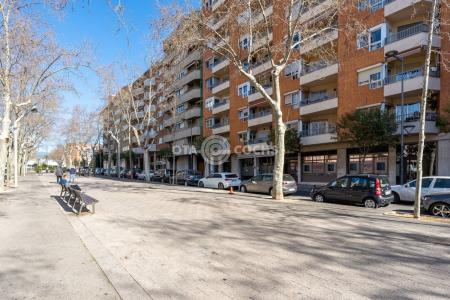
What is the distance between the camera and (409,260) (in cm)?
589

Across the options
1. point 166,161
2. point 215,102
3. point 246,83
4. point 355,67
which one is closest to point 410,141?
point 355,67

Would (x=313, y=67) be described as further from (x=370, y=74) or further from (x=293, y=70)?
(x=370, y=74)

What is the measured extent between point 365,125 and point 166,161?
45.1m

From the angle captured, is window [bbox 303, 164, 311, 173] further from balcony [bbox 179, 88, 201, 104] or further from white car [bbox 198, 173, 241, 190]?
balcony [bbox 179, 88, 201, 104]

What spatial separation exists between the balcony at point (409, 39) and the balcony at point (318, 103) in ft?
18.9

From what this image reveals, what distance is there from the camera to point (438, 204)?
12.2 m

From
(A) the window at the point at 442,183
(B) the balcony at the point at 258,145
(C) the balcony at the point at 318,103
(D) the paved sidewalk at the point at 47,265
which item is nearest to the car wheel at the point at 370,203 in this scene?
(A) the window at the point at 442,183

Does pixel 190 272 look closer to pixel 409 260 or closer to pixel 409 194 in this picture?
pixel 409 260

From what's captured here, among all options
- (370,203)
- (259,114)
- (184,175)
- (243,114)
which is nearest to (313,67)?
(259,114)

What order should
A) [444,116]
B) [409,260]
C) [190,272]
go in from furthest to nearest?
1. [444,116]
2. [409,260]
3. [190,272]

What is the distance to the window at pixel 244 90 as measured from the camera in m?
40.4

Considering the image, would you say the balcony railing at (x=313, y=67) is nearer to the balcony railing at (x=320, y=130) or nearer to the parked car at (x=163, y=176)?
the balcony railing at (x=320, y=130)

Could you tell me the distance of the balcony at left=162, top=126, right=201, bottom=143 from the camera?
5147 cm

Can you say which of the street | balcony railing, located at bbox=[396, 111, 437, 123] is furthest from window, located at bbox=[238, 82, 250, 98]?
the street
